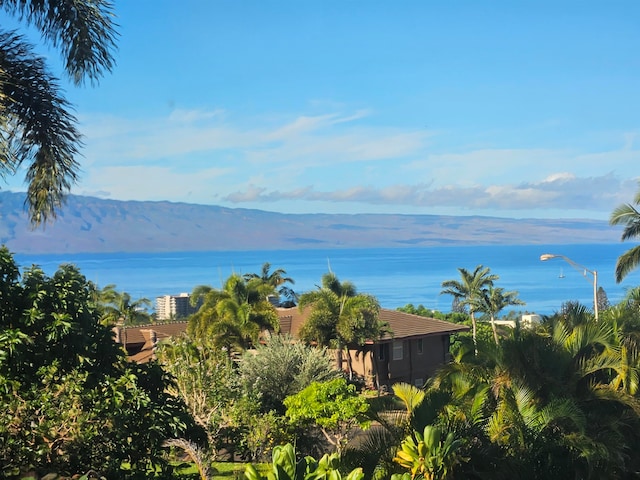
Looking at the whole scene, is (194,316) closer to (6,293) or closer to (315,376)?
(315,376)

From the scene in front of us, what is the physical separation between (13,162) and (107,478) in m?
4.36

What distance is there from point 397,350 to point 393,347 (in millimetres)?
489

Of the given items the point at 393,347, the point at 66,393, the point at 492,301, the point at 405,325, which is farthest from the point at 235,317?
the point at 492,301

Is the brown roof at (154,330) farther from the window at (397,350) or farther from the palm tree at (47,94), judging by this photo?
the palm tree at (47,94)

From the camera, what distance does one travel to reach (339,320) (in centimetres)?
4259

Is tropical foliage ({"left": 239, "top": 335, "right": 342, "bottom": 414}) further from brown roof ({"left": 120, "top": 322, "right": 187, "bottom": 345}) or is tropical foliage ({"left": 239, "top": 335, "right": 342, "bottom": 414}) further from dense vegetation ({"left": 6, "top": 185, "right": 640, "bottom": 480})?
brown roof ({"left": 120, "top": 322, "right": 187, "bottom": 345})

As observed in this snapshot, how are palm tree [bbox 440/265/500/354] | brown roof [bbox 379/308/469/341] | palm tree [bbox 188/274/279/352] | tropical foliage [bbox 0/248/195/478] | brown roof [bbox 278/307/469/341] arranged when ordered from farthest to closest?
1. palm tree [bbox 440/265/500/354]
2. brown roof [bbox 278/307/469/341]
3. brown roof [bbox 379/308/469/341]
4. palm tree [bbox 188/274/279/352]
5. tropical foliage [bbox 0/248/195/478]

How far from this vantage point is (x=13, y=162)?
10.1 m

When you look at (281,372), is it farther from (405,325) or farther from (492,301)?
(492,301)

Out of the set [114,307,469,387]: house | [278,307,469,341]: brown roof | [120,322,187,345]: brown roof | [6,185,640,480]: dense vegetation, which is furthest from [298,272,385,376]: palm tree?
[120,322,187,345]: brown roof

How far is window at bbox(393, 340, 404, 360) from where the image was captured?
48.0m

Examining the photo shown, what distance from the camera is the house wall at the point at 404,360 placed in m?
47.0

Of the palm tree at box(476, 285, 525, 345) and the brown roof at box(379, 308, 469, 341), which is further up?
the palm tree at box(476, 285, 525, 345)

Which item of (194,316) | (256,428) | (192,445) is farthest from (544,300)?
(192,445)
